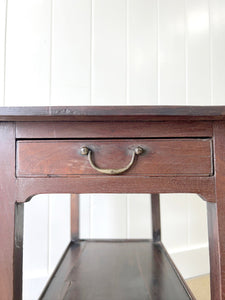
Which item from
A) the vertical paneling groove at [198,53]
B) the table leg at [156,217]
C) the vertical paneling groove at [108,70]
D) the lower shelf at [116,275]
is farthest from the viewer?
the vertical paneling groove at [198,53]

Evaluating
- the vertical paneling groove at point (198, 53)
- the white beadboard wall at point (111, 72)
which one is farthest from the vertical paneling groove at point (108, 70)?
the vertical paneling groove at point (198, 53)

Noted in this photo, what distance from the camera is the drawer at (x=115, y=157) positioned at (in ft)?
1.43

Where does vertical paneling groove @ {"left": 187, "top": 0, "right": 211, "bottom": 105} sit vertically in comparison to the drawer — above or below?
above

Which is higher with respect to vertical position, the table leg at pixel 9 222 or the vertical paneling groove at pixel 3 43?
the vertical paneling groove at pixel 3 43

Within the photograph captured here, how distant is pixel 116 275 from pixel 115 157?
451mm

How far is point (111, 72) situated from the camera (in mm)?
1038

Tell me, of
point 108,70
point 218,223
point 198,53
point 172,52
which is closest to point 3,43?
point 108,70

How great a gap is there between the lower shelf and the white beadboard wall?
0.17 metres

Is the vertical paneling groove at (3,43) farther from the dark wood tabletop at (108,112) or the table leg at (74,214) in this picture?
the dark wood tabletop at (108,112)

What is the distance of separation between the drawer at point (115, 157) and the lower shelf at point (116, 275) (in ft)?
1.21

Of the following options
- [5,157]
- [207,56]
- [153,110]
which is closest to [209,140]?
[153,110]

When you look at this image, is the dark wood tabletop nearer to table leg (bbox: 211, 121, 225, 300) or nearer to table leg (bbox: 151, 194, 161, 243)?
table leg (bbox: 211, 121, 225, 300)

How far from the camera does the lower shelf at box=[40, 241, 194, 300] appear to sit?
1.93 ft

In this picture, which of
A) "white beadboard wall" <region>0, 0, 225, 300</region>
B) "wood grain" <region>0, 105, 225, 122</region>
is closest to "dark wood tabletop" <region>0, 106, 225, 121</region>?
"wood grain" <region>0, 105, 225, 122</region>
